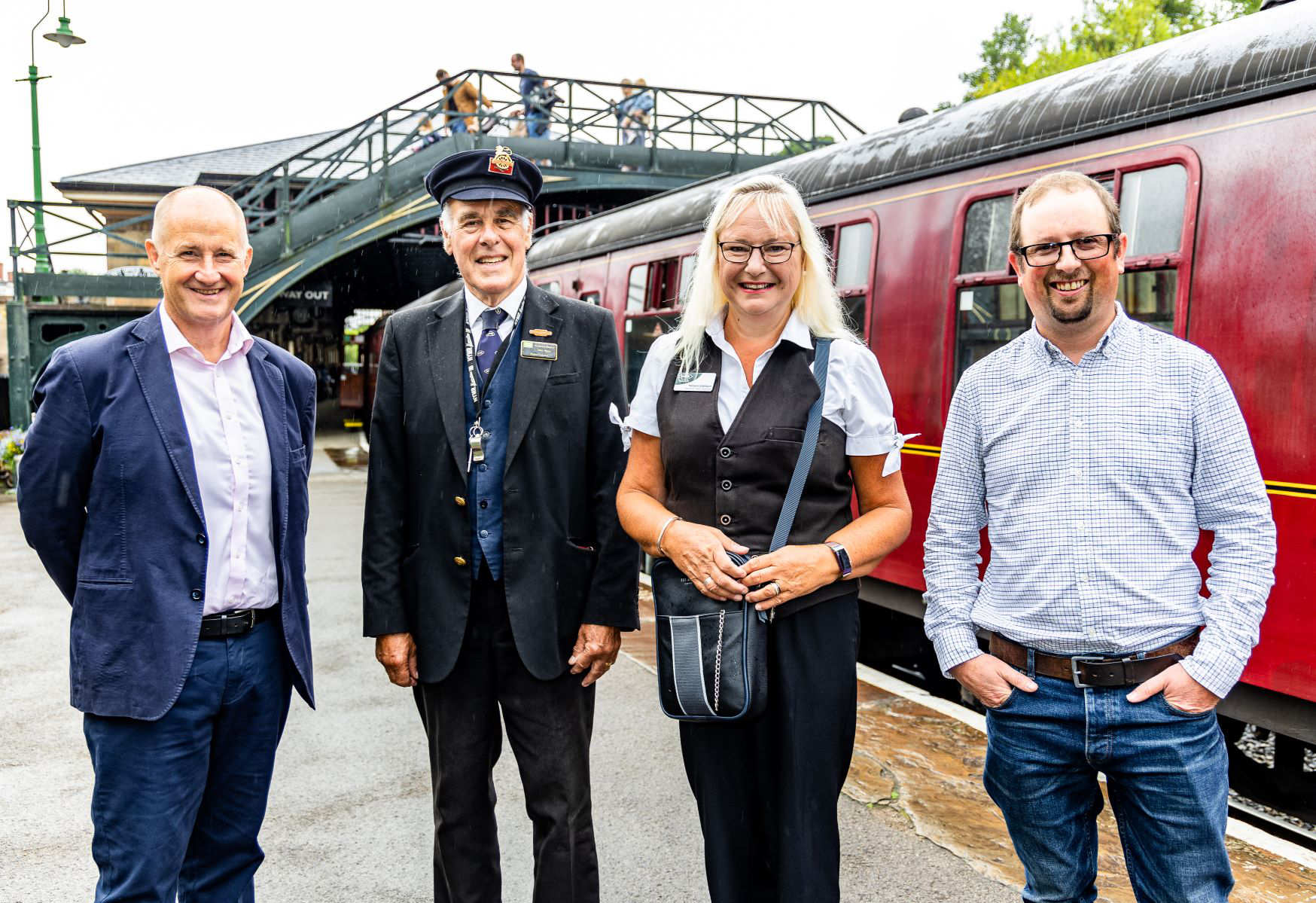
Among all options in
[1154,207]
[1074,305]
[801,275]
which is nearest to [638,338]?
[1154,207]

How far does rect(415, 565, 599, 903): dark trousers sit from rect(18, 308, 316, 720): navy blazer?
655mm

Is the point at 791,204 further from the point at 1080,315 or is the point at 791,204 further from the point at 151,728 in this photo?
the point at 151,728

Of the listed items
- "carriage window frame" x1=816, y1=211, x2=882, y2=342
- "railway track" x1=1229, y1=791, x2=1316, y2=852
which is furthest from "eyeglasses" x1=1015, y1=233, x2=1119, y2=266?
"carriage window frame" x1=816, y1=211, x2=882, y2=342

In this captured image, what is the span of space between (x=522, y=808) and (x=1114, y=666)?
2.56 m

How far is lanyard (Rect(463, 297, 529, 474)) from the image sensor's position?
267 cm

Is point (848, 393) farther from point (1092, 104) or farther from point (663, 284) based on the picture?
point (663, 284)

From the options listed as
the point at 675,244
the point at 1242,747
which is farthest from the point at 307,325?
the point at 1242,747

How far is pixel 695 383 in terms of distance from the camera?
2455 millimetres

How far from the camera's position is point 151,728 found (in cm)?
238

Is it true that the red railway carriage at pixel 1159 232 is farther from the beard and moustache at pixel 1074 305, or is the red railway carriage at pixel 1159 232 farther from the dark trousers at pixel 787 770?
the dark trousers at pixel 787 770

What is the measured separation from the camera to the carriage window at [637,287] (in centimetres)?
914

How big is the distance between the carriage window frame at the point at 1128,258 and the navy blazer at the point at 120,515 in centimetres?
318

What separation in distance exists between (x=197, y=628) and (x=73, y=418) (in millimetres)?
548

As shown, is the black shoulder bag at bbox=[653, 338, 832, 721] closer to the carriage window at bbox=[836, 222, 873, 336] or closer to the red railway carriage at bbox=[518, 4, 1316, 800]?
the red railway carriage at bbox=[518, 4, 1316, 800]
